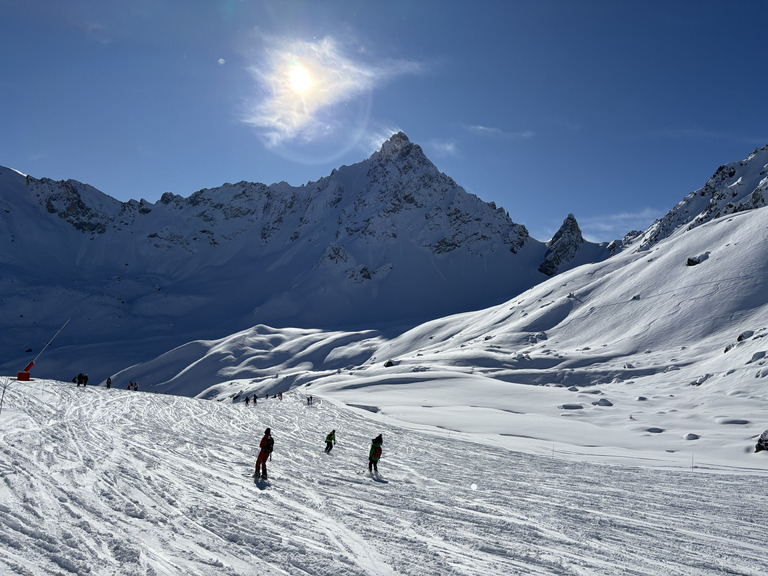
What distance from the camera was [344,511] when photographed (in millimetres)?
10266

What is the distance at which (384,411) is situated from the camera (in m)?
35.1

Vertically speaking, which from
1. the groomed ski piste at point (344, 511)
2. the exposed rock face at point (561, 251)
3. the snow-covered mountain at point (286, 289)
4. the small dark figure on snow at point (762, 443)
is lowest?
the groomed ski piste at point (344, 511)

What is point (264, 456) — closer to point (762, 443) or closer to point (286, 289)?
point (762, 443)

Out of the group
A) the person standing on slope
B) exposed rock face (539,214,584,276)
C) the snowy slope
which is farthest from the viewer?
exposed rock face (539,214,584,276)

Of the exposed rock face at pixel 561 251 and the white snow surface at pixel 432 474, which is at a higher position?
the exposed rock face at pixel 561 251

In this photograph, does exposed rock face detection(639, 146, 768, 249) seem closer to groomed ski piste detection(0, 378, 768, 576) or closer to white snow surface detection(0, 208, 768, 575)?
white snow surface detection(0, 208, 768, 575)

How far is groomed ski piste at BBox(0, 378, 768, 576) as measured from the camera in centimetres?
722

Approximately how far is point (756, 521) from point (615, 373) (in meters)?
37.6

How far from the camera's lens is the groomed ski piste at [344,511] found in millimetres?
7219

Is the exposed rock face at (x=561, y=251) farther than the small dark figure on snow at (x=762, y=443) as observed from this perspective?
Yes

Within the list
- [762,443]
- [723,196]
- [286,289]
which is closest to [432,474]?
[762,443]

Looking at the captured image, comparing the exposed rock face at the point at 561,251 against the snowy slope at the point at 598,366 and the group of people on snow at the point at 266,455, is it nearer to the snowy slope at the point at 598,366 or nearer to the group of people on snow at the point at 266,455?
the snowy slope at the point at 598,366

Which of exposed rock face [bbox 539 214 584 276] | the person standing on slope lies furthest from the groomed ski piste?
exposed rock face [bbox 539 214 584 276]

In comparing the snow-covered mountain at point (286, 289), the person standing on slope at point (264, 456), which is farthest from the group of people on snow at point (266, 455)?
the snow-covered mountain at point (286, 289)
